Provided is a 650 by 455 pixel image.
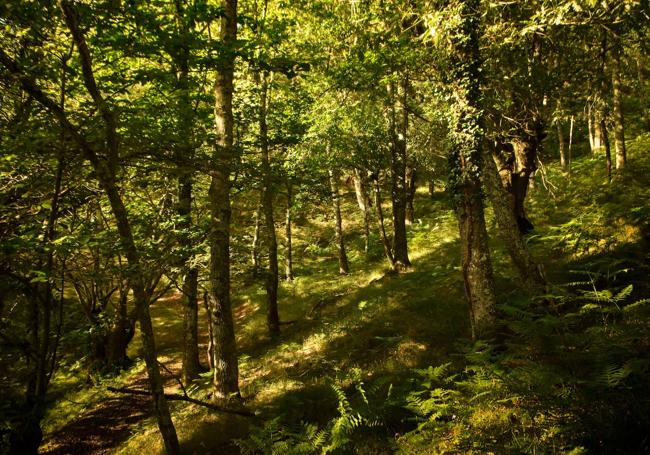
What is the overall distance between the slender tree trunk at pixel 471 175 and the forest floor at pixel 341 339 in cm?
100

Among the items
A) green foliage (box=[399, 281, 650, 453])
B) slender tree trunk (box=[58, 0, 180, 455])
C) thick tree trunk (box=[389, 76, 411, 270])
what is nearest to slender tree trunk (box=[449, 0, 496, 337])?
green foliage (box=[399, 281, 650, 453])

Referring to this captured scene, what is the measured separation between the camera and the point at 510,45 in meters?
8.84

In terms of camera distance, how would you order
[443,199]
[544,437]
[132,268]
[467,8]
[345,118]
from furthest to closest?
[443,199]
[345,118]
[467,8]
[132,268]
[544,437]

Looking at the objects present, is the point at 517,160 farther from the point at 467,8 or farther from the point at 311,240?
the point at 311,240

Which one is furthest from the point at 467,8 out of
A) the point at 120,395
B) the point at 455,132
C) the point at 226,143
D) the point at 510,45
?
the point at 120,395

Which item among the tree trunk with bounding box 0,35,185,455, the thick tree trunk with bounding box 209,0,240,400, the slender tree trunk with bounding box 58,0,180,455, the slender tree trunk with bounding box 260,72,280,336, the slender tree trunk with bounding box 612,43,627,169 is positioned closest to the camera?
the tree trunk with bounding box 0,35,185,455

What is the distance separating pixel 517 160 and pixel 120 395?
650 inches

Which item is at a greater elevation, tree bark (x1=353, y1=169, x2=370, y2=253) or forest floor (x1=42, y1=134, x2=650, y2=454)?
tree bark (x1=353, y1=169, x2=370, y2=253)

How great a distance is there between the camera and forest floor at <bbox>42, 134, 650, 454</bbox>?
8.20 m

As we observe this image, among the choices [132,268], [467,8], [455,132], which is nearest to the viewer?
[132,268]

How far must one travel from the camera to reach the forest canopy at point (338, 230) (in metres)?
4.73

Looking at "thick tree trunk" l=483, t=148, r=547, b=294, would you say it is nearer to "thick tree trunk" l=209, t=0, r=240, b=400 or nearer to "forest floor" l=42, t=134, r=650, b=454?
"forest floor" l=42, t=134, r=650, b=454

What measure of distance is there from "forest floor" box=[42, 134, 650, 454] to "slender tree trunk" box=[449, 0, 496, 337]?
1.00 metres

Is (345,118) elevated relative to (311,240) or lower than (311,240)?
elevated
